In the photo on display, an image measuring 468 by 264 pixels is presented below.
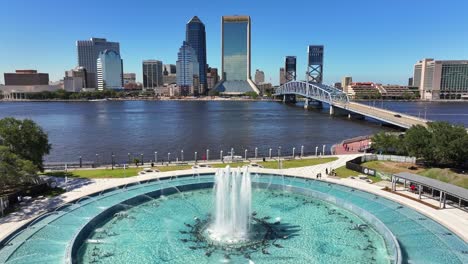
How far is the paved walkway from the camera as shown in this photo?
23.1m

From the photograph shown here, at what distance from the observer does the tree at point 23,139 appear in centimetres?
3219

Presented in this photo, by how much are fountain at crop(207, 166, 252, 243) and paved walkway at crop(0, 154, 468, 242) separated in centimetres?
1363

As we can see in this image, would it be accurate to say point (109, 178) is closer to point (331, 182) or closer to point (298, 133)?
point (331, 182)

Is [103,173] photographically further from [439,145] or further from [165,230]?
[439,145]

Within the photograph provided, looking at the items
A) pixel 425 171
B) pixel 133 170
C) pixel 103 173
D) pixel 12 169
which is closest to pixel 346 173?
pixel 425 171

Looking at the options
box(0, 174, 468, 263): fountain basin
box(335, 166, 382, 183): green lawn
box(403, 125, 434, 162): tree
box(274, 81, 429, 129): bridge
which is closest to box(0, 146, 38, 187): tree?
box(0, 174, 468, 263): fountain basin

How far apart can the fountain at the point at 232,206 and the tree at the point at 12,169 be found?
16218 millimetres

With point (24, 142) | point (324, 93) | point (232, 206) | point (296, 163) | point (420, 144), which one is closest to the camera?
point (232, 206)

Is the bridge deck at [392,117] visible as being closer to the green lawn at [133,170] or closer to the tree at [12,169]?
the green lawn at [133,170]

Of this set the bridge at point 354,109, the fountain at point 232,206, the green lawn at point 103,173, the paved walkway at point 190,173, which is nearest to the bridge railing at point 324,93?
the bridge at point 354,109

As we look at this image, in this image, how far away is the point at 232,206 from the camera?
22.6 meters

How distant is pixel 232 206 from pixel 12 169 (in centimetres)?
1772

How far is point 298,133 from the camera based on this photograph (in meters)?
83.1

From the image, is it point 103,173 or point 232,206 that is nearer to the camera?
A: point 232,206
